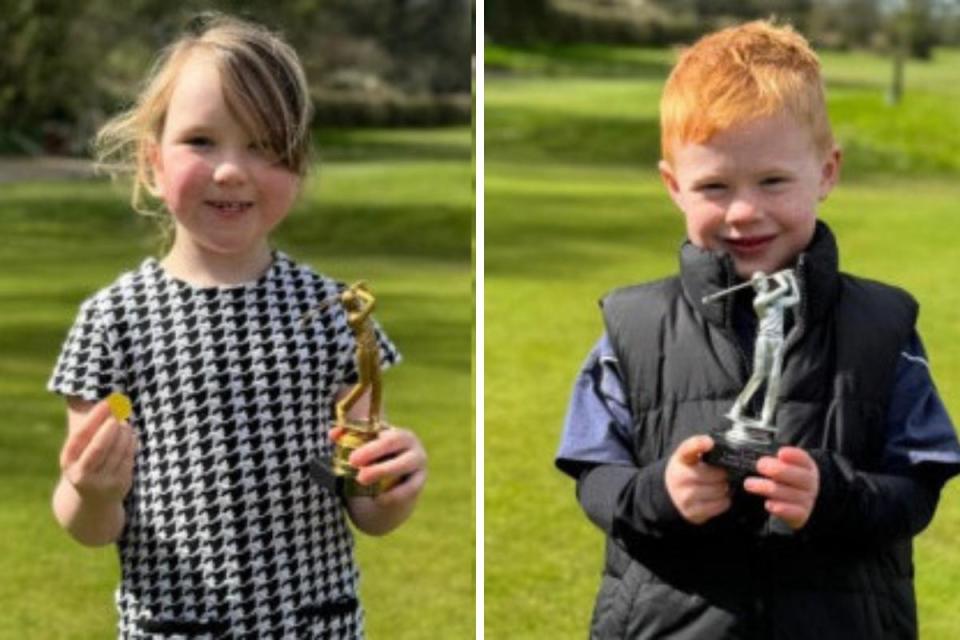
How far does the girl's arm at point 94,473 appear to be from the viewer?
7.14ft

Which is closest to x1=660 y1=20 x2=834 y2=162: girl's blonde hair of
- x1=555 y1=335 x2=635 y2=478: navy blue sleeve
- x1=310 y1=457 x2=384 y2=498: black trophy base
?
x1=555 y1=335 x2=635 y2=478: navy blue sleeve

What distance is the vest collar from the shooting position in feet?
7.22

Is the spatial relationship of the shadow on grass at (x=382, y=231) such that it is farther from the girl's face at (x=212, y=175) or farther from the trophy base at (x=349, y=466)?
the trophy base at (x=349, y=466)

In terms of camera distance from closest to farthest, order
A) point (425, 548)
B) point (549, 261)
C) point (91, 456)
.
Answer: point (91, 456) → point (425, 548) → point (549, 261)

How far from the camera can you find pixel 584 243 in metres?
9.70

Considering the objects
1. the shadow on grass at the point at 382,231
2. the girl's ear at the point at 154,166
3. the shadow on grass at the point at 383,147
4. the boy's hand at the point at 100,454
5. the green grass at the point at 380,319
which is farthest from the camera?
the shadow on grass at the point at 383,147

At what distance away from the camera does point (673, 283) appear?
2.28 meters

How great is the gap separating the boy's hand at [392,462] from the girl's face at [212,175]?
24 cm

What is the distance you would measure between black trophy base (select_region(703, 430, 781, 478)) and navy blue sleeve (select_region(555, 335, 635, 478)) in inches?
7.1

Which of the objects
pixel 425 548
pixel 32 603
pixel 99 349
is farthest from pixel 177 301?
pixel 425 548

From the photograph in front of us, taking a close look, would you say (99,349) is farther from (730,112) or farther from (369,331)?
(730,112)

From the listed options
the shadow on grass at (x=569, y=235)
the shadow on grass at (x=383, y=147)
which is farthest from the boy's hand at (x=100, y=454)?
the shadow on grass at (x=383, y=147)

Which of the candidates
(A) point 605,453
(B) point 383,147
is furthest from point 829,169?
(B) point 383,147

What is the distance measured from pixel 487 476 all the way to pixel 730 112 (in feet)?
10.5
